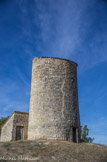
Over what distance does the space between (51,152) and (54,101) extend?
544cm

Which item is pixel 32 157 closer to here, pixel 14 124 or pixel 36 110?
pixel 36 110

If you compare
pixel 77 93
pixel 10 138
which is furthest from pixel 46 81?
pixel 10 138

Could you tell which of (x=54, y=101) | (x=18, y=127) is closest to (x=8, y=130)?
(x=18, y=127)

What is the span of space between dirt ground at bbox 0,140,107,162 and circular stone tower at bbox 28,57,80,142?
2.09 m

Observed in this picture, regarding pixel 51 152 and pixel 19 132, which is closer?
pixel 51 152

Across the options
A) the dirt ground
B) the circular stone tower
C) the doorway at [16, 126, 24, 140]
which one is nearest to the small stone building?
the doorway at [16, 126, 24, 140]

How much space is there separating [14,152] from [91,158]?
4.84 metres

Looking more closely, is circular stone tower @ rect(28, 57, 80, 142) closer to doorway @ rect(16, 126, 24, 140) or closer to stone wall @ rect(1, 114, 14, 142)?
doorway @ rect(16, 126, 24, 140)

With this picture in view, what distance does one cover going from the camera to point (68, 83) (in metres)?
19.0

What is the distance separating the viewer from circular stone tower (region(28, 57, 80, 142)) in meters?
17.4

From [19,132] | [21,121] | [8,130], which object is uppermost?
[21,121]

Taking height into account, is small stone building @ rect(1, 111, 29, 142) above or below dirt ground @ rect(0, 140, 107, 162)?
above

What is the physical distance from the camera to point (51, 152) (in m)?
13.2

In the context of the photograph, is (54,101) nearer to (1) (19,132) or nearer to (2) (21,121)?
(2) (21,121)
